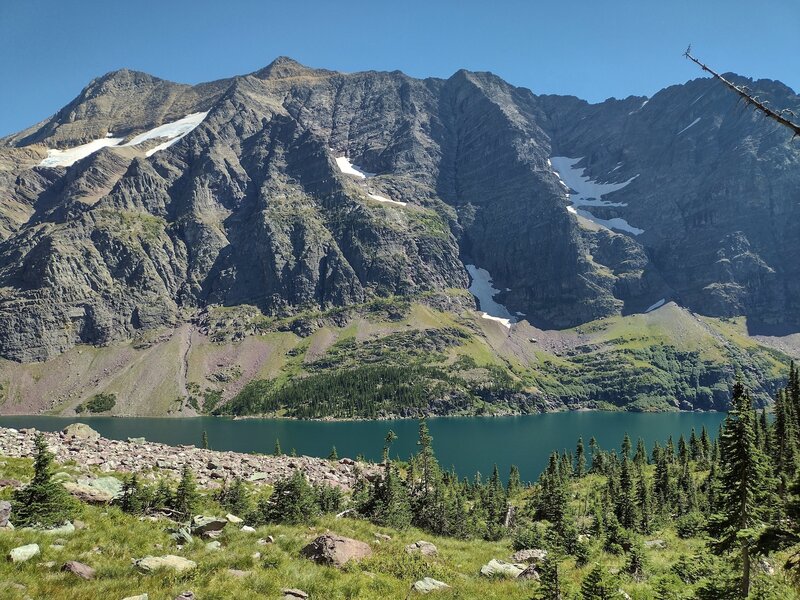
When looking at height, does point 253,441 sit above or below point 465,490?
below

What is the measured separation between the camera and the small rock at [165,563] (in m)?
15.7

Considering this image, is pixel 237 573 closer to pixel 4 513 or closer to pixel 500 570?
pixel 4 513

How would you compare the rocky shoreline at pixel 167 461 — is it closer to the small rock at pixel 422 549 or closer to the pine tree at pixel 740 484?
the small rock at pixel 422 549

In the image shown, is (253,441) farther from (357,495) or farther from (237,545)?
(237,545)

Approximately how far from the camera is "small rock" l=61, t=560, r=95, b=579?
14453 millimetres

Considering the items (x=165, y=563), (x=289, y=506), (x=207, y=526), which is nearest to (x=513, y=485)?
(x=289, y=506)

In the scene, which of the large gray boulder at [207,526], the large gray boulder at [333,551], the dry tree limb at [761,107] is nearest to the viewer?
the dry tree limb at [761,107]

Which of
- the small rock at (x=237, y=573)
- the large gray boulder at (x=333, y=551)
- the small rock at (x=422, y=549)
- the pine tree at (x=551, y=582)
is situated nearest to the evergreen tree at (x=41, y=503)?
the small rock at (x=237, y=573)

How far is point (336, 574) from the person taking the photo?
59.1ft

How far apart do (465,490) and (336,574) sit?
81.5 meters

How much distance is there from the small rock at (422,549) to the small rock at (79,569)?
45.9 ft

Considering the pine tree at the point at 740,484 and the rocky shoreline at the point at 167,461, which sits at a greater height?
the pine tree at the point at 740,484

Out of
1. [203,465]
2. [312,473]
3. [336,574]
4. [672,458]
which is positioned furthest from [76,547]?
[672,458]

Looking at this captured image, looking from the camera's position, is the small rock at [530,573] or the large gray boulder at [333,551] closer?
the large gray boulder at [333,551]
